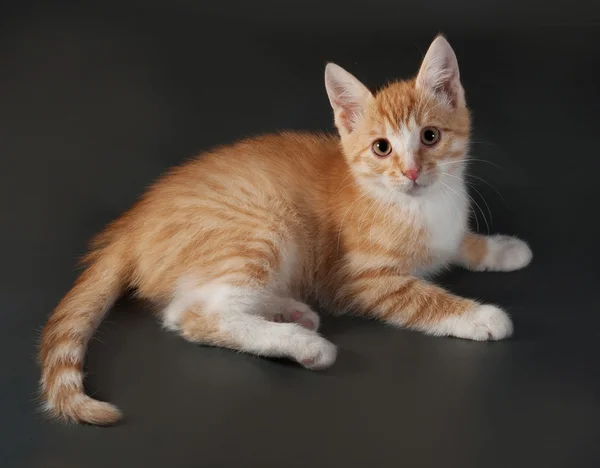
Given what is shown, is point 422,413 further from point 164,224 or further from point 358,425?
point 164,224

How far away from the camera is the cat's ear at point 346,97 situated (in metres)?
3.12

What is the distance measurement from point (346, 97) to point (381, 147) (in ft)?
0.92

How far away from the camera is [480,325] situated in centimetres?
284

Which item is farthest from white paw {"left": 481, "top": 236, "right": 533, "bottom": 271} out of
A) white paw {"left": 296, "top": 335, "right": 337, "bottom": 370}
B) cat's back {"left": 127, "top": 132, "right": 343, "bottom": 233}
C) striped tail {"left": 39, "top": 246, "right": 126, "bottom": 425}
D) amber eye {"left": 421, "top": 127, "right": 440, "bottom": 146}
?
striped tail {"left": 39, "top": 246, "right": 126, "bottom": 425}

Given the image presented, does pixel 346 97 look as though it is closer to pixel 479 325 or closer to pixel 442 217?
pixel 442 217

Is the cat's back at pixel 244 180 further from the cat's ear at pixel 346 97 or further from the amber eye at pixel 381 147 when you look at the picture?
the amber eye at pixel 381 147

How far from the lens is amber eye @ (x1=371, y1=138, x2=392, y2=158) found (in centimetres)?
303

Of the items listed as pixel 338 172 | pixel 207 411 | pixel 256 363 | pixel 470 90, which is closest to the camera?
pixel 207 411

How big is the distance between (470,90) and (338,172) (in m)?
1.43

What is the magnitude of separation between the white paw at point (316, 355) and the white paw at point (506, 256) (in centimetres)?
103

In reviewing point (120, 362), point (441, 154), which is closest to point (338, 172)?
point (441, 154)

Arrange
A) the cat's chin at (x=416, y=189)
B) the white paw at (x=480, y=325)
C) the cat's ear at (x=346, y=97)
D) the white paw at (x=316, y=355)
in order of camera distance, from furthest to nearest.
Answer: the cat's ear at (x=346, y=97)
the cat's chin at (x=416, y=189)
the white paw at (x=480, y=325)
the white paw at (x=316, y=355)

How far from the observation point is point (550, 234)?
3607 millimetres

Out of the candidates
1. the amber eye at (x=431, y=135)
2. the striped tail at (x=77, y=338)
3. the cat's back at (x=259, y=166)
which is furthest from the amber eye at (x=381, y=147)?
the striped tail at (x=77, y=338)
